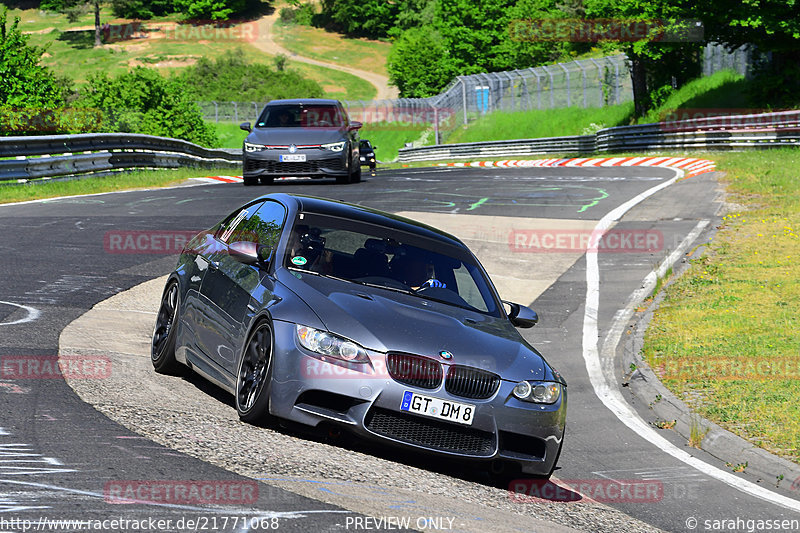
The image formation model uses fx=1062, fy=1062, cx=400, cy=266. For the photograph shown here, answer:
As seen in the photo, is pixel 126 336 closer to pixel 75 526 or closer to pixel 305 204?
pixel 305 204

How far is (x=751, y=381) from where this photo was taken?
10.0 metres

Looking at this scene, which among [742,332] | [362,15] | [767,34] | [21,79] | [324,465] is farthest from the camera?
[362,15]

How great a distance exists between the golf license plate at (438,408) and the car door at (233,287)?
4.53ft

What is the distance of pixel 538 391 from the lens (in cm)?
674

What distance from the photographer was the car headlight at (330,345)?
6.33m

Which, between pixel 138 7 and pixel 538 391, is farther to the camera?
pixel 138 7

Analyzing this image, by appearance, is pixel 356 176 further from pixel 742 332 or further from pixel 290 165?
pixel 742 332

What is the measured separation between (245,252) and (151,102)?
4746 centimetres

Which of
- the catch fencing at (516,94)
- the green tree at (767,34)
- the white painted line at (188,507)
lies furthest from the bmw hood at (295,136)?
the catch fencing at (516,94)

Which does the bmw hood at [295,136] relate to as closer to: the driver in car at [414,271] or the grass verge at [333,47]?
the driver in car at [414,271]

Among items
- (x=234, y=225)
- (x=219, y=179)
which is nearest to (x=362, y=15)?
(x=219, y=179)

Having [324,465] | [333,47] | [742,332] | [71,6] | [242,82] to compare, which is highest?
[71,6]

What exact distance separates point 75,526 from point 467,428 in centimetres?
268

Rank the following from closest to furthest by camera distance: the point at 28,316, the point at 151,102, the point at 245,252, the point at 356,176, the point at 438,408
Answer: the point at 438,408 < the point at 245,252 < the point at 28,316 < the point at 356,176 < the point at 151,102
